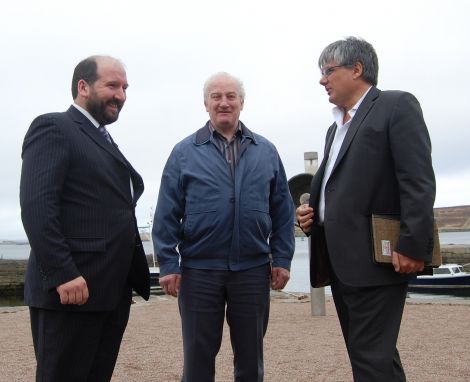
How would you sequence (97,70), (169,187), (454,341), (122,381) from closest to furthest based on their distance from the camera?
1. (97,70)
2. (169,187)
3. (122,381)
4. (454,341)

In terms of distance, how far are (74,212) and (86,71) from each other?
2.39ft

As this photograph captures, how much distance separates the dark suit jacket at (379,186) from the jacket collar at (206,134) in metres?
0.79

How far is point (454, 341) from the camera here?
7.08 meters

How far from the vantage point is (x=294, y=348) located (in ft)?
22.5

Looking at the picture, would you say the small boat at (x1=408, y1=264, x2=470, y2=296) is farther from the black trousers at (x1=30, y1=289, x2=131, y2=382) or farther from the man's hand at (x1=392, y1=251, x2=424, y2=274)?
the black trousers at (x1=30, y1=289, x2=131, y2=382)

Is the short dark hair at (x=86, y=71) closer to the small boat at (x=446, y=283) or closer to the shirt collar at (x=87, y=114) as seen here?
the shirt collar at (x=87, y=114)

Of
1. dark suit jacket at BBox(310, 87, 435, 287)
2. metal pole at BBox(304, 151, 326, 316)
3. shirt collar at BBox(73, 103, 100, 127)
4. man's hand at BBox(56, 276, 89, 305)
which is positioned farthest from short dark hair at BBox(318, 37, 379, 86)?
metal pole at BBox(304, 151, 326, 316)

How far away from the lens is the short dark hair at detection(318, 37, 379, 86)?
3.24 meters

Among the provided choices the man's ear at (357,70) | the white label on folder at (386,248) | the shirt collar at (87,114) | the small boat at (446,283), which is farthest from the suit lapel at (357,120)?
the small boat at (446,283)

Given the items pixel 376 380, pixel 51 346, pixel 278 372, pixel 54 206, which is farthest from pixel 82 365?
pixel 278 372

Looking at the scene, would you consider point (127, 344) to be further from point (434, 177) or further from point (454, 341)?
point (434, 177)

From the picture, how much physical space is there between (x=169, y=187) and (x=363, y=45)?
131 cm

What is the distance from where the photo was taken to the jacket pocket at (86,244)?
298cm

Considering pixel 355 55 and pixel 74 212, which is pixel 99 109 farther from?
pixel 355 55
